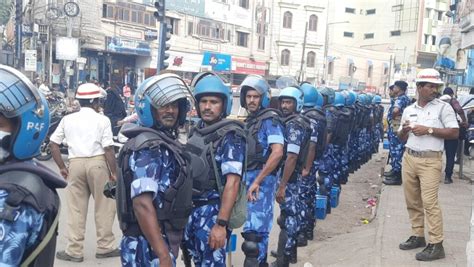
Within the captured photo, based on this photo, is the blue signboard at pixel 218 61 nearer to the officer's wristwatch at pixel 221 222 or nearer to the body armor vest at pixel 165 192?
the officer's wristwatch at pixel 221 222

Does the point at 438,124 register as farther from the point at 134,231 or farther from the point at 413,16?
the point at 413,16

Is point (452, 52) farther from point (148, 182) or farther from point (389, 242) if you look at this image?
point (148, 182)

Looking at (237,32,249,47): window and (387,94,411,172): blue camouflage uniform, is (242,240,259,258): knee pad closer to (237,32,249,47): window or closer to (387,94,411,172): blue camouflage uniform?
(387,94,411,172): blue camouflage uniform

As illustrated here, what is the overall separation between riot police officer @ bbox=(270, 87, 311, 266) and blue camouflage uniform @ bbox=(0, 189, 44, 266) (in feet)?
11.6

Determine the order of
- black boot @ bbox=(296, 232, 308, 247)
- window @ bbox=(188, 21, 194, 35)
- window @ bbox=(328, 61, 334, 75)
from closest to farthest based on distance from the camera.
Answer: black boot @ bbox=(296, 232, 308, 247), window @ bbox=(188, 21, 194, 35), window @ bbox=(328, 61, 334, 75)

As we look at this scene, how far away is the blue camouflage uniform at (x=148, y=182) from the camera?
2748 millimetres

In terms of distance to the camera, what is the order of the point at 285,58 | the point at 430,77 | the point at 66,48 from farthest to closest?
the point at 285,58 < the point at 66,48 < the point at 430,77

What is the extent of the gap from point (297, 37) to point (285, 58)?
253 cm

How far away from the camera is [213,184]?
11.2ft

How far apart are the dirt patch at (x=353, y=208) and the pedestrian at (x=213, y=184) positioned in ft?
12.5

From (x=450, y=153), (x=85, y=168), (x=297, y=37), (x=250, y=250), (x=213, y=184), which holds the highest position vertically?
(x=297, y=37)

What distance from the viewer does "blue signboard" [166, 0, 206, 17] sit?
35.8m

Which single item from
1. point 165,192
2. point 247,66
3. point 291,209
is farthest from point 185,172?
point 247,66

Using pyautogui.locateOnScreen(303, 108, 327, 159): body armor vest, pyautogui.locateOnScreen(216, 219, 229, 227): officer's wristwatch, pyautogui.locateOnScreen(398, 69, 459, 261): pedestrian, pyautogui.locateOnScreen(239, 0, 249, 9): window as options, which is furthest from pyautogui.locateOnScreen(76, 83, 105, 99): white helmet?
pyautogui.locateOnScreen(239, 0, 249, 9): window
